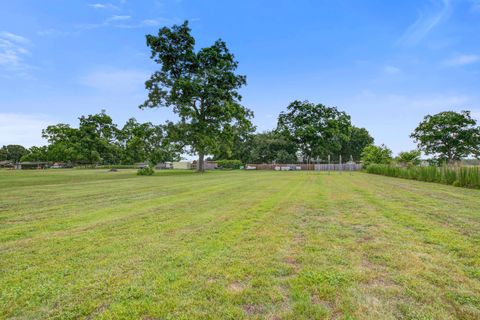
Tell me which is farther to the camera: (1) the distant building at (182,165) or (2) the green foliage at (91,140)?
(1) the distant building at (182,165)

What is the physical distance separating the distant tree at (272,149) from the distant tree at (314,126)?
1.95 meters

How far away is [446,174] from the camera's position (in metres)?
15.4

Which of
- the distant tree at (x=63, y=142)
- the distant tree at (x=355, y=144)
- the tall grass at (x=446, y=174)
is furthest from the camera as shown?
the distant tree at (x=355, y=144)

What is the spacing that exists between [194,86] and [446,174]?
2245cm

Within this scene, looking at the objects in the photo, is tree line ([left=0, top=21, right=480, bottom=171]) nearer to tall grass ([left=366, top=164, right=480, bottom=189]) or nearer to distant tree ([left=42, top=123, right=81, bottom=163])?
distant tree ([left=42, top=123, right=81, bottom=163])

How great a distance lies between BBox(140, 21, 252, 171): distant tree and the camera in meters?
27.9

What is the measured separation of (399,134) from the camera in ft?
162

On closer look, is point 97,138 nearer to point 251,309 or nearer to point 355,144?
point 355,144

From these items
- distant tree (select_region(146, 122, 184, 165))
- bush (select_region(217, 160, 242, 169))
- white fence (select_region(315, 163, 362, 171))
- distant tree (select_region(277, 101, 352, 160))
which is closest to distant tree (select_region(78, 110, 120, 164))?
bush (select_region(217, 160, 242, 169))

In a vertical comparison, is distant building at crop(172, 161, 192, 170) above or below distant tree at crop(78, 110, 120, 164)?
below

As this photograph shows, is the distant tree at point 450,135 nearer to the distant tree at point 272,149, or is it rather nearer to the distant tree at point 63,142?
the distant tree at point 272,149

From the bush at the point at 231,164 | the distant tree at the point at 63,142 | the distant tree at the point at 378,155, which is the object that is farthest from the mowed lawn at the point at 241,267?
the distant tree at the point at 63,142

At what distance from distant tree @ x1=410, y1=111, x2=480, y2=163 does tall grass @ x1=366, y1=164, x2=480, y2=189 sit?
29654 mm

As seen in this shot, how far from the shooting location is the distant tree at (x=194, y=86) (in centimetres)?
2792
